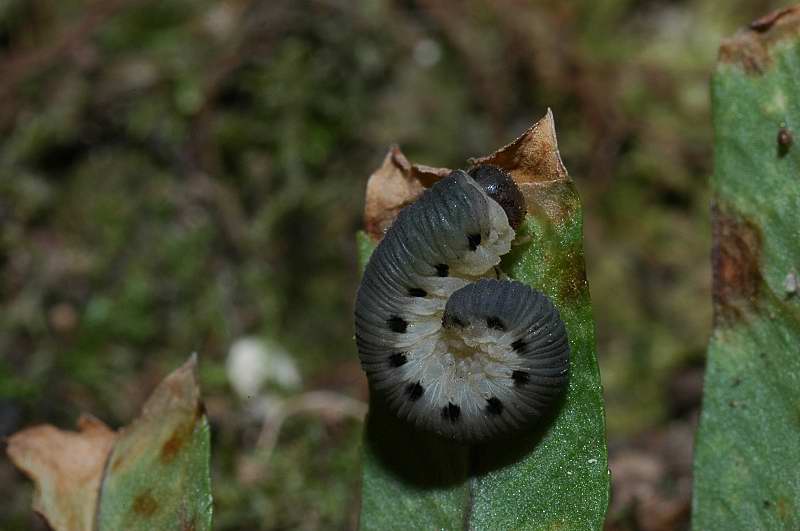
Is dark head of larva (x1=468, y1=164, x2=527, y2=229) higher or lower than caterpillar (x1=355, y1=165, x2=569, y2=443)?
higher

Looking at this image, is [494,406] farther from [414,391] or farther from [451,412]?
[414,391]

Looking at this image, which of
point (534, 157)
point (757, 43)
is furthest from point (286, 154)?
point (757, 43)

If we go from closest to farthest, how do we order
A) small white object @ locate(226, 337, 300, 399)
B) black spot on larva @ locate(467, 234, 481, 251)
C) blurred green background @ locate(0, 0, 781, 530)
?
black spot on larva @ locate(467, 234, 481, 251) < small white object @ locate(226, 337, 300, 399) < blurred green background @ locate(0, 0, 781, 530)

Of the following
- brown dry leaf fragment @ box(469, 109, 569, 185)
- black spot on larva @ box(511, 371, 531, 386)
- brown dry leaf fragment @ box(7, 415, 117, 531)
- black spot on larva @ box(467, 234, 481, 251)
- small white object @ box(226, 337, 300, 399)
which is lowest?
small white object @ box(226, 337, 300, 399)

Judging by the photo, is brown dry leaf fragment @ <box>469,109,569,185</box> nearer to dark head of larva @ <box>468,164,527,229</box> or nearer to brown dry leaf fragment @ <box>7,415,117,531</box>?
dark head of larva @ <box>468,164,527,229</box>

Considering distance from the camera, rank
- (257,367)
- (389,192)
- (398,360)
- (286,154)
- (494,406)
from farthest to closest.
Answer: (286,154), (257,367), (389,192), (398,360), (494,406)

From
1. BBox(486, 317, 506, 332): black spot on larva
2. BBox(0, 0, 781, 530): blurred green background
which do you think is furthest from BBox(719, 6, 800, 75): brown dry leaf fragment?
BBox(0, 0, 781, 530): blurred green background

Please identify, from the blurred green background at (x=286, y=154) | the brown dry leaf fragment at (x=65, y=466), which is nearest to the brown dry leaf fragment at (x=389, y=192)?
the brown dry leaf fragment at (x=65, y=466)
